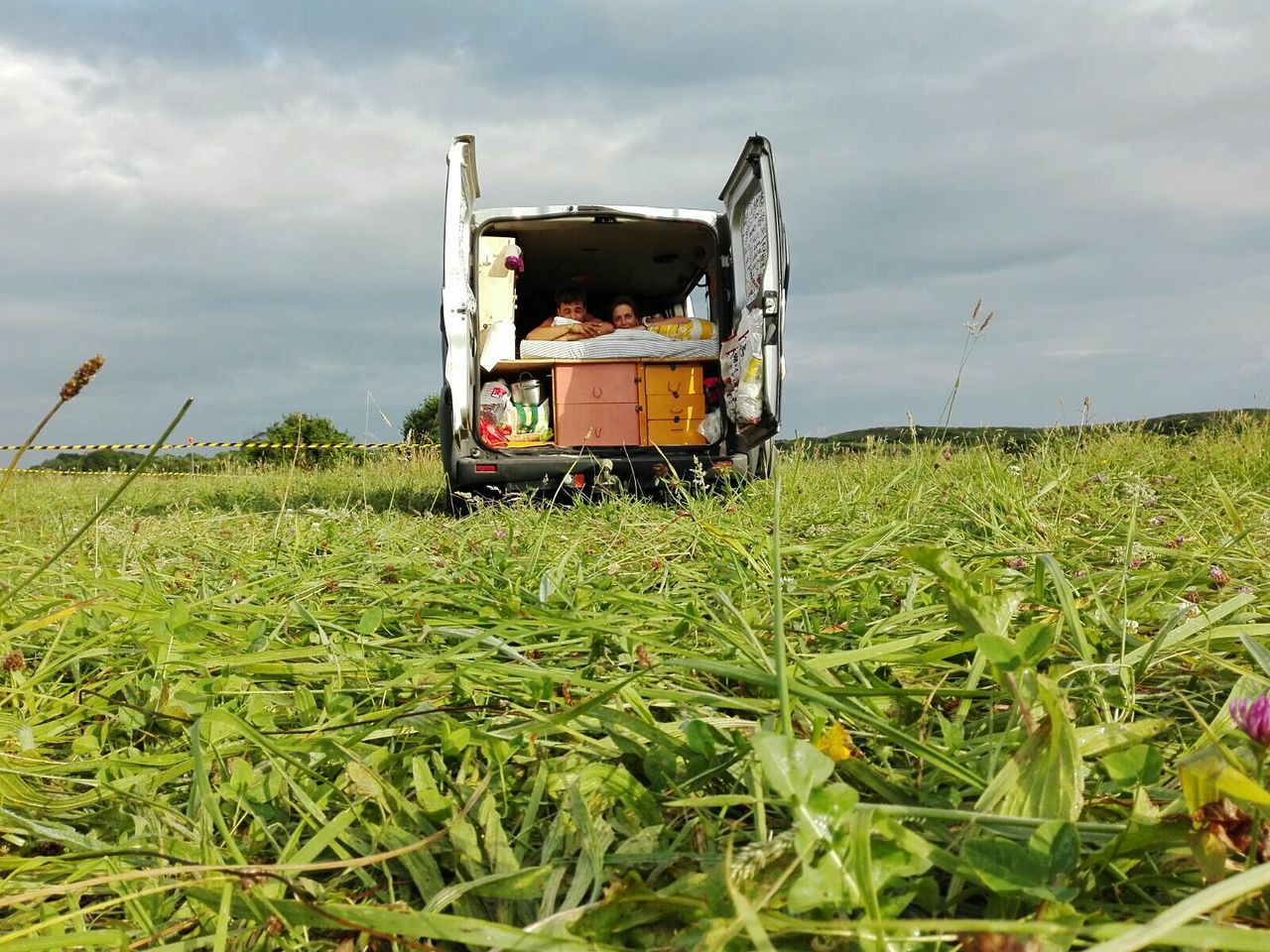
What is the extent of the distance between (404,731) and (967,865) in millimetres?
860

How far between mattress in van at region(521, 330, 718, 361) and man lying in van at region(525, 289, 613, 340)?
0.18m

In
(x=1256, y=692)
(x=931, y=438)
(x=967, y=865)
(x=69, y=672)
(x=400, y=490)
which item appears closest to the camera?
(x=967, y=865)

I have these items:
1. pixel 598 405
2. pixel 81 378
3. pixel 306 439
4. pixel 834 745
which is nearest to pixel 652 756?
pixel 834 745

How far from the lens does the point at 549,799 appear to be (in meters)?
1.03

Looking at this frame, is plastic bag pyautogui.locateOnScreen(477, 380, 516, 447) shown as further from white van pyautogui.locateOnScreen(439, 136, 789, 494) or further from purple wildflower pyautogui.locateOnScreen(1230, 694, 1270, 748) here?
purple wildflower pyautogui.locateOnScreen(1230, 694, 1270, 748)

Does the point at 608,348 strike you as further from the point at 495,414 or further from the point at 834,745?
the point at 834,745

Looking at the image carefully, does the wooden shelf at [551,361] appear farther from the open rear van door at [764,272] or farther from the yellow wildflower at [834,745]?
the yellow wildflower at [834,745]

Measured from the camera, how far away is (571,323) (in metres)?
6.91

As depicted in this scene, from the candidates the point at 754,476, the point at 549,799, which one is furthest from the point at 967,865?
the point at 754,476

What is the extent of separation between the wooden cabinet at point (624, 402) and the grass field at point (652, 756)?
13.9 ft

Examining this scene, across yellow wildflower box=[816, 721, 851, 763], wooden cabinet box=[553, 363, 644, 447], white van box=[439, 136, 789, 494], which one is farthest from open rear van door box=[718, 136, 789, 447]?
yellow wildflower box=[816, 721, 851, 763]

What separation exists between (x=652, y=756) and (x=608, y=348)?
5794mm

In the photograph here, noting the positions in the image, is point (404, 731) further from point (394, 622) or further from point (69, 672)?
point (69, 672)

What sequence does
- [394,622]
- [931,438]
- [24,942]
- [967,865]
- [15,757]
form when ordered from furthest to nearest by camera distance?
[931,438] → [394,622] → [15,757] → [24,942] → [967,865]
